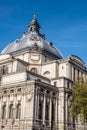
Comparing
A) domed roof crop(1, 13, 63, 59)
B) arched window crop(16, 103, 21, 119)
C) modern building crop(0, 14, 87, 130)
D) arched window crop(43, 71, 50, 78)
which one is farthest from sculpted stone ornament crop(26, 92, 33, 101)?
domed roof crop(1, 13, 63, 59)

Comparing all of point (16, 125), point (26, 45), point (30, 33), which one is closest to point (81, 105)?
point (16, 125)

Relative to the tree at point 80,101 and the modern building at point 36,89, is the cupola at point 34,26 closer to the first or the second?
the modern building at point 36,89

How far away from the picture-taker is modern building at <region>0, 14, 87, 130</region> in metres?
51.8

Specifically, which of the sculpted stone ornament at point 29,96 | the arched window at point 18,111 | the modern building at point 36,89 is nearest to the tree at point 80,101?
the modern building at point 36,89

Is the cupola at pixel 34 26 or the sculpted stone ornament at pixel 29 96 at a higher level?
the cupola at pixel 34 26

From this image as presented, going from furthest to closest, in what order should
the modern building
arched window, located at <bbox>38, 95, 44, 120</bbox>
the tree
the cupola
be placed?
the cupola < arched window, located at <bbox>38, 95, 44, 120</bbox> < the modern building < the tree

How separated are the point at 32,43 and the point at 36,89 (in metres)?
24.7

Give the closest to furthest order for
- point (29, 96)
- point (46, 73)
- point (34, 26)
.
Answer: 1. point (29, 96)
2. point (46, 73)
3. point (34, 26)

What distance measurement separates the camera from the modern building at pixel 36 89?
51.8 meters

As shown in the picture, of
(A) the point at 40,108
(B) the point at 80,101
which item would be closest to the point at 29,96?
(A) the point at 40,108

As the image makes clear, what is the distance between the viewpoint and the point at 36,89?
52.3 m

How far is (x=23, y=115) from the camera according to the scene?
5134cm

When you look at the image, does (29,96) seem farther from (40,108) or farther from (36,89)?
(40,108)

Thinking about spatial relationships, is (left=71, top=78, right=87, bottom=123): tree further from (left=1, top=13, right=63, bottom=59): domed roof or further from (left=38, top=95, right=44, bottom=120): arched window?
(left=1, top=13, right=63, bottom=59): domed roof
